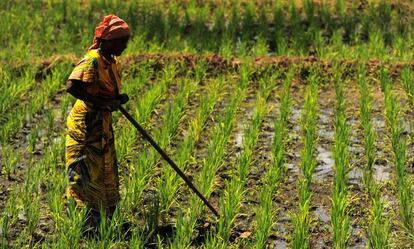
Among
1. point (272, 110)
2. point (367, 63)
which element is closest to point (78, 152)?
point (272, 110)

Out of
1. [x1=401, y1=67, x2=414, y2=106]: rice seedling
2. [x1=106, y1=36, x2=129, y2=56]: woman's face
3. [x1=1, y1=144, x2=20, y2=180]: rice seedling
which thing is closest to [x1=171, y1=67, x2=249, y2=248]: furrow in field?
[x1=106, y1=36, x2=129, y2=56]: woman's face

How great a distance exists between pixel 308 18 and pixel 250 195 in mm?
4204

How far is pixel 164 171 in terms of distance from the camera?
4.62m

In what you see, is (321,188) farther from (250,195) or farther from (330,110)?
(330,110)

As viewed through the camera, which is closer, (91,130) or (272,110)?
(91,130)

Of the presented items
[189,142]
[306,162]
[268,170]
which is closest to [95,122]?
[189,142]

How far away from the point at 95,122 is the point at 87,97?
7.5 inches

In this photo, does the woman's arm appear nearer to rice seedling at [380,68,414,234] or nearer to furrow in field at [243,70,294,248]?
furrow in field at [243,70,294,248]

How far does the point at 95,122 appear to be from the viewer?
12.8 feet

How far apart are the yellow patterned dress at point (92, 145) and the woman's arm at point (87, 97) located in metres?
0.05

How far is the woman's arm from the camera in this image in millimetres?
3730

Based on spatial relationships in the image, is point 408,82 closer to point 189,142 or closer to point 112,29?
point 189,142

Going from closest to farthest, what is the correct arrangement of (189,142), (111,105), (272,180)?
Answer: (111,105), (272,180), (189,142)

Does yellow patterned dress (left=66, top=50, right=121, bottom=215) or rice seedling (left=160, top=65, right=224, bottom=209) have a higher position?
yellow patterned dress (left=66, top=50, right=121, bottom=215)
